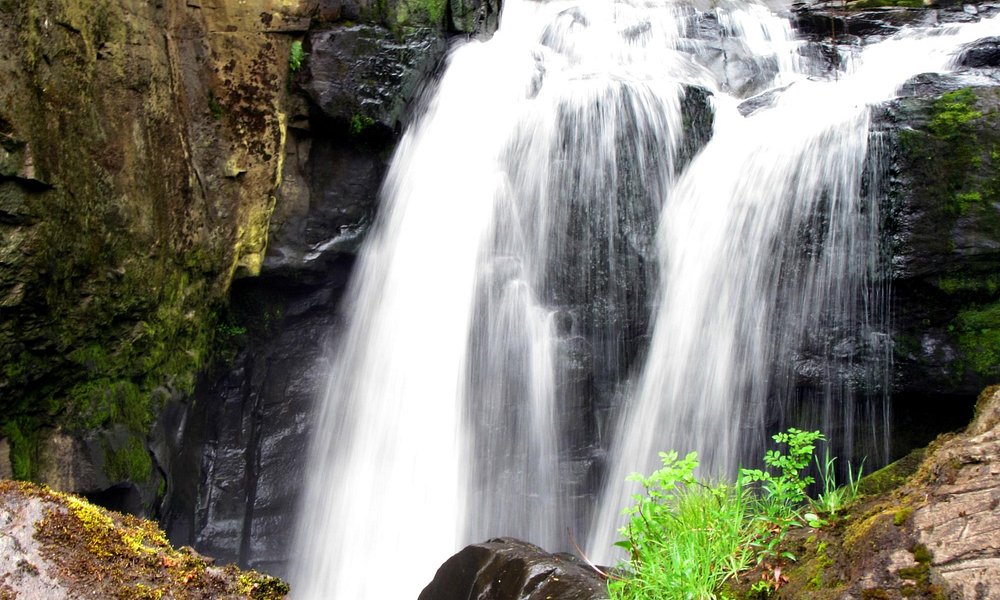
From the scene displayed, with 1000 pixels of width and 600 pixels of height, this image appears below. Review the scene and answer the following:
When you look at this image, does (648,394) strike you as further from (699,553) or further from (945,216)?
(699,553)

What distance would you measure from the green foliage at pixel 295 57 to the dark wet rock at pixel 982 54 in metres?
6.71

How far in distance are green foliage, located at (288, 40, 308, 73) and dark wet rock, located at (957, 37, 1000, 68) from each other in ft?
22.0

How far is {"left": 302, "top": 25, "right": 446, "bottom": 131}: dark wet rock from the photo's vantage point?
7270 millimetres

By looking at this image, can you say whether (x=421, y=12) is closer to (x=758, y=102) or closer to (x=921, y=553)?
(x=758, y=102)

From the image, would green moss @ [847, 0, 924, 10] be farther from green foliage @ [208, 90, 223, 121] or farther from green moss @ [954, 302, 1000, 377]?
green foliage @ [208, 90, 223, 121]

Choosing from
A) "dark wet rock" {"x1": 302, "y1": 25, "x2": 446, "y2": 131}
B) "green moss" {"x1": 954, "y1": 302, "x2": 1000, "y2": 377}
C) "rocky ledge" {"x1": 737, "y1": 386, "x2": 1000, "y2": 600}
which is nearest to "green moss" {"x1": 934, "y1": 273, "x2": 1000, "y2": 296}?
"green moss" {"x1": 954, "y1": 302, "x2": 1000, "y2": 377}

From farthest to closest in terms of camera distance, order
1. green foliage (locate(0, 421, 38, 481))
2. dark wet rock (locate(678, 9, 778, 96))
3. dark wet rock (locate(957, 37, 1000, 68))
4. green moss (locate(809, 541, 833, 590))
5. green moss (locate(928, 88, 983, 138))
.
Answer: dark wet rock (locate(678, 9, 778, 96)), dark wet rock (locate(957, 37, 1000, 68)), green moss (locate(928, 88, 983, 138)), green foliage (locate(0, 421, 38, 481)), green moss (locate(809, 541, 833, 590))

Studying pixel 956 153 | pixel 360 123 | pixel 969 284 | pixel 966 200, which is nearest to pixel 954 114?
pixel 956 153

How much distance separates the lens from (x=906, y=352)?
5785 mm

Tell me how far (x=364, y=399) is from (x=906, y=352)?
4815 mm

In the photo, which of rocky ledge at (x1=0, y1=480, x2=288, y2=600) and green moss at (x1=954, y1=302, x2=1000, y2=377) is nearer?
rocky ledge at (x1=0, y1=480, x2=288, y2=600)

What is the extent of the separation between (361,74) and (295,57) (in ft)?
2.18

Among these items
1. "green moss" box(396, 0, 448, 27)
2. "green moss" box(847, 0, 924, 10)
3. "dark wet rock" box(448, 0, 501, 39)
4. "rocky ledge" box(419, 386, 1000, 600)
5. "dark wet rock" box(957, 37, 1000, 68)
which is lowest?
"rocky ledge" box(419, 386, 1000, 600)

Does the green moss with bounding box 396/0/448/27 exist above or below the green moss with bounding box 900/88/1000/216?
above
